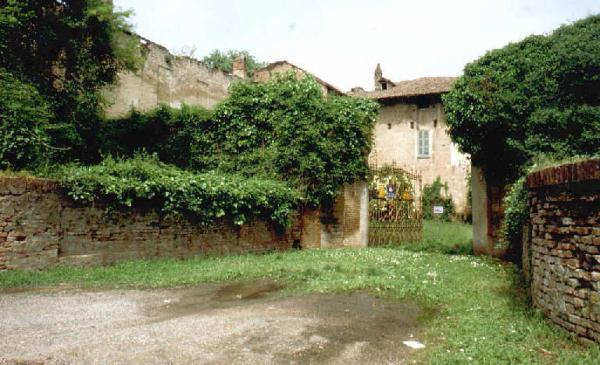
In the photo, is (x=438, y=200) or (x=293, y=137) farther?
(x=438, y=200)

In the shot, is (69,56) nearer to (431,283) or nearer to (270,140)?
(270,140)

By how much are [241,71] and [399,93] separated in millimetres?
9457

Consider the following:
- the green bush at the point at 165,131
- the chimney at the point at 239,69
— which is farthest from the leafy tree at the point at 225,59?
the green bush at the point at 165,131

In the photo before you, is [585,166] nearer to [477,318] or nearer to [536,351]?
[536,351]

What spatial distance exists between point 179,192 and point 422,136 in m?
18.1

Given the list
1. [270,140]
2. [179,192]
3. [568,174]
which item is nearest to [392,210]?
[270,140]

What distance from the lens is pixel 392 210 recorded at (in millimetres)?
15648

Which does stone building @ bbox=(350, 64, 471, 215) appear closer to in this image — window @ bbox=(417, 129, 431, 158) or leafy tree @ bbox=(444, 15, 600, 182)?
window @ bbox=(417, 129, 431, 158)

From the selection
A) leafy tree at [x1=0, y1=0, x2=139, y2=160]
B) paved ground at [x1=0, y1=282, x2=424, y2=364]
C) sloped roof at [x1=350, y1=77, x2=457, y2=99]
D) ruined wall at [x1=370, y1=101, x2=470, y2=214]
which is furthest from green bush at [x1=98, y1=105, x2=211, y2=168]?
sloped roof at [x1=350, y1=77, x2=457, y2=99]

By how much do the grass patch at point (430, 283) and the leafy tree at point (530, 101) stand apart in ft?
9.56

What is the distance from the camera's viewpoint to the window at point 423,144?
2575 centimetres

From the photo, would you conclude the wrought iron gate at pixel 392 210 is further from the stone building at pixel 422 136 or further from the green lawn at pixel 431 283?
the stone building at pixel 422 136

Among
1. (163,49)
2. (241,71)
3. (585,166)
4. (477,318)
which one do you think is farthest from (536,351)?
(241,71)

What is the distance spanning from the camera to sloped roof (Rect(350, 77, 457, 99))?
2483cm
